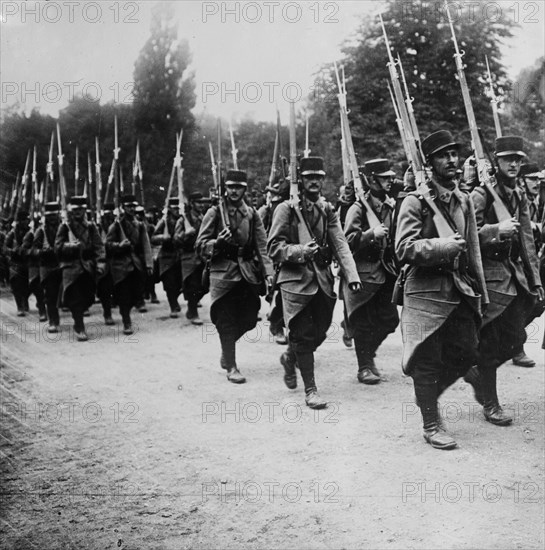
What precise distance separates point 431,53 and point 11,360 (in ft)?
41.0

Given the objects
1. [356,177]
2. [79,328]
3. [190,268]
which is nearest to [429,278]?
[356,177]

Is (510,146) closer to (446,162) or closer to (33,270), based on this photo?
(446,162)

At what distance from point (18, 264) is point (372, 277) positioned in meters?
8.07

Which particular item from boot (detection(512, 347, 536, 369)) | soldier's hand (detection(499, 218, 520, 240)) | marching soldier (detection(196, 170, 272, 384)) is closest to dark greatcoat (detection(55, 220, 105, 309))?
marching soldier (detection(196, 170, 272, 384))

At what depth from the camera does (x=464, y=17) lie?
16.5 meters

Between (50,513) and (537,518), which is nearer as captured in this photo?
(537,518)

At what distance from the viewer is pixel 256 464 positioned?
15.1 feet

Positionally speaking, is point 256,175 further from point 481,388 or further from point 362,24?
point 481,388

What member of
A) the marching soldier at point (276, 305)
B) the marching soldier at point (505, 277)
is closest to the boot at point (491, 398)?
the marching soldier at point (505, 277)

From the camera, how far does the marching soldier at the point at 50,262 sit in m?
10.4

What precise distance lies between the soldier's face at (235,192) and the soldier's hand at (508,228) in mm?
2758

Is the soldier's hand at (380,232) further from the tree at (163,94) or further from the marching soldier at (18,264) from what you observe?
the marching soldier at (18,264)

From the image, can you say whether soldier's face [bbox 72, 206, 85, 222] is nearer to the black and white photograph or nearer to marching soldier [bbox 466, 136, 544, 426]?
the black and white photograph

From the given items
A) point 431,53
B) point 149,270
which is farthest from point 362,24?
point 149,270
